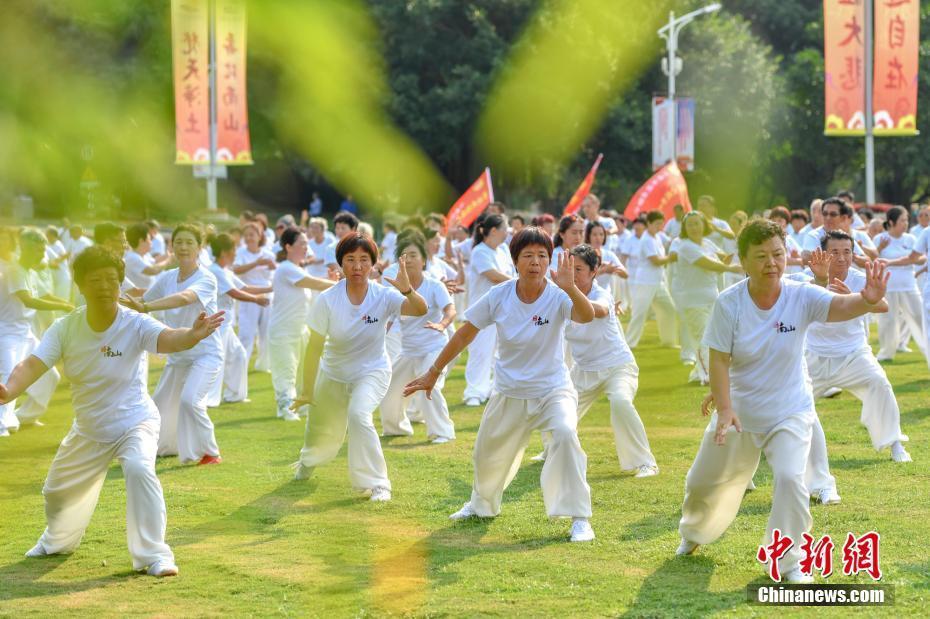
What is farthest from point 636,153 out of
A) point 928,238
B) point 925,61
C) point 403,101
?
point 928,238

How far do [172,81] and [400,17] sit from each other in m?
31.1

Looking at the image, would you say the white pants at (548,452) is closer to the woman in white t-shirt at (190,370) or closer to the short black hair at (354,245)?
the short black hair at (354,245)

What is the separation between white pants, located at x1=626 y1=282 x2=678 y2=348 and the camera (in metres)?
19.6

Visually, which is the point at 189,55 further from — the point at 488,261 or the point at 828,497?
the point at 488,261

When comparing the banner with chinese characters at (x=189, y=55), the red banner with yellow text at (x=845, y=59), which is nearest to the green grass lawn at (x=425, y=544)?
the banner with chinese characters at (x=189, y=55)

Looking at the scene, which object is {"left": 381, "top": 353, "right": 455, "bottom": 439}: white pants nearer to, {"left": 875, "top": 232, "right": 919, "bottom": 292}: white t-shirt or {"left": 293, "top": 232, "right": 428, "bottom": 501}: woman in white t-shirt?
{"left": 293, "top": 232, "right": 428, "bottom": 501}: woman in white t-shirt

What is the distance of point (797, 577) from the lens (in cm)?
669

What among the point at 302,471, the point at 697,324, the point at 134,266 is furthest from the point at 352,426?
the point at 134,266

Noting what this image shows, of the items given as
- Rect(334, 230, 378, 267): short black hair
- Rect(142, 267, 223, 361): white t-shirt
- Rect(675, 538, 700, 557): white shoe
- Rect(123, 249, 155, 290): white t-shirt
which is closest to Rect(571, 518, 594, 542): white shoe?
Rect(675, 538, 700, 557): white shoe

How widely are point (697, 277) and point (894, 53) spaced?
40.7 feet

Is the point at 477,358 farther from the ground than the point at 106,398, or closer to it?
closer to it

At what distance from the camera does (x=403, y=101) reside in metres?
38.7

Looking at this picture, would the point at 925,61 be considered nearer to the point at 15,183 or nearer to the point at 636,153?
the point at 636,153

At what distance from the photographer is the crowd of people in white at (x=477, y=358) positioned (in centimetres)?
695
